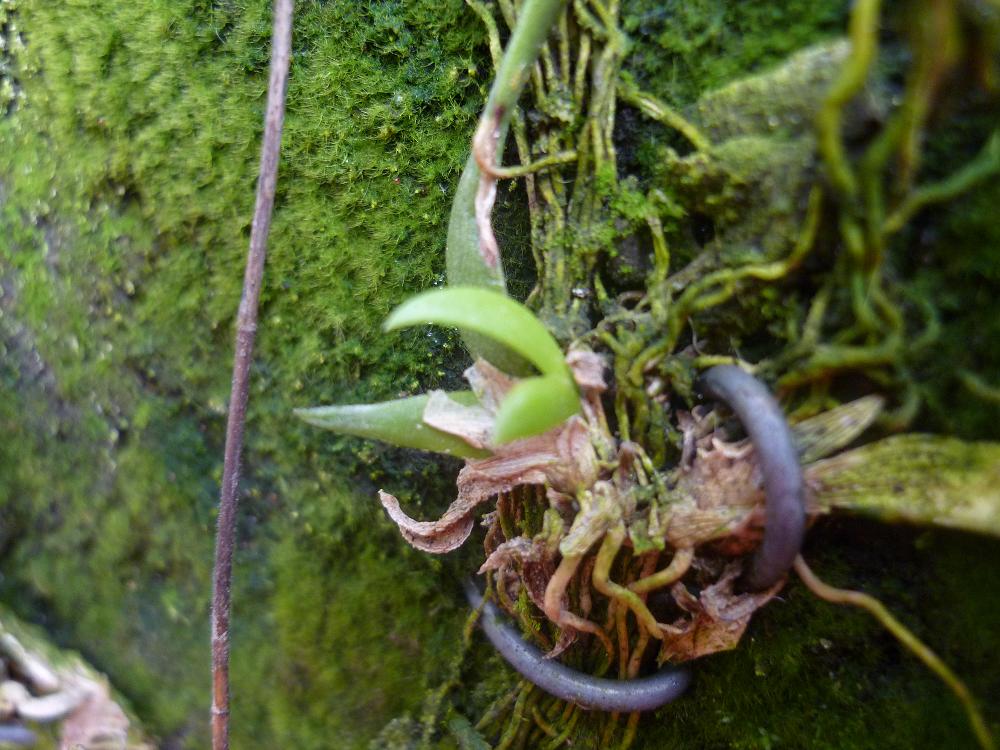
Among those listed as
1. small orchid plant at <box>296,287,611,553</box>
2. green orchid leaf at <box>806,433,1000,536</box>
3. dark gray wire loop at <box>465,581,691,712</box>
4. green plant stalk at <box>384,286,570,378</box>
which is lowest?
dark gray wire loop at <box>465,581,691,712</box>

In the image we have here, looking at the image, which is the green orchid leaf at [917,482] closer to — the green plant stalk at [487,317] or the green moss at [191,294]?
the green plant stalk at [487,317]

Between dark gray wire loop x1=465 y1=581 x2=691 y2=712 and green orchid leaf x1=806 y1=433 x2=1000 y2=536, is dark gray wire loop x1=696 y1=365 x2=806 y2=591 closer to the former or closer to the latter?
green orchid leaf x1=806 y1=433 x2=1000 y2=536

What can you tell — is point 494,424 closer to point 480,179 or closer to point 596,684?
point 480,179

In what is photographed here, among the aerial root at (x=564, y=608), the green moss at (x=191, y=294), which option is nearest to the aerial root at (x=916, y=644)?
the aerial root at (x=564, y=608)

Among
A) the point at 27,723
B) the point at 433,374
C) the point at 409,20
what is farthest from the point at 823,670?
the point at 27,723

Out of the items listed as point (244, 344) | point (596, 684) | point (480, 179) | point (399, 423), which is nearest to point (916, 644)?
point (596, 684)

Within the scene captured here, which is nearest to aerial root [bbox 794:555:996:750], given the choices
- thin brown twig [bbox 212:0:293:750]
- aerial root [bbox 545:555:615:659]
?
aerial root [bbox 545:555:615:659]

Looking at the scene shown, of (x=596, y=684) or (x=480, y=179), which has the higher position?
(x=480, y=179)
